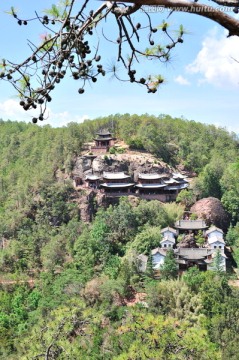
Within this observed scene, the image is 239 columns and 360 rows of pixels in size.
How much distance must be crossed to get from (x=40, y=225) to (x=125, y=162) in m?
6.37

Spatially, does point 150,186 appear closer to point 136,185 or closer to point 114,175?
point 136,185

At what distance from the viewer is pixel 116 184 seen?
2261 centimetres

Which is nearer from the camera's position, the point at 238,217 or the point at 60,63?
the point at 60,63

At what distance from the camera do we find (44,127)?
37.5 meters

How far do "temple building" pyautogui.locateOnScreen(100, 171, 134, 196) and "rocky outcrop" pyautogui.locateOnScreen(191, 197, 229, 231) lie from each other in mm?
3879

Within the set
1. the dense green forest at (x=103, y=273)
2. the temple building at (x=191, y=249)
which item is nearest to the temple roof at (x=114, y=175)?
the dense green forest at (x=103, y=273)

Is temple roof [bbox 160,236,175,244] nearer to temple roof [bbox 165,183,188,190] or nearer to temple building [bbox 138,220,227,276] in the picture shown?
temple building [bbox 138,220,227,276]

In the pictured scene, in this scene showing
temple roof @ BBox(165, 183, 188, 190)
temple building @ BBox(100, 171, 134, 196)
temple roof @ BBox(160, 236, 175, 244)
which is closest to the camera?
temple roof @ BBox(160, 236, 175, 244)

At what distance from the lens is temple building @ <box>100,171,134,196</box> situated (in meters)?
22.3

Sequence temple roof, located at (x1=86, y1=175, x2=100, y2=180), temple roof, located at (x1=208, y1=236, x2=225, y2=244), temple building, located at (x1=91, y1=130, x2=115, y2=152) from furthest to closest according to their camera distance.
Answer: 1. temple building, located at (x1=91, y1=130, x2=115, y2=152)
2. temple roof, located at (x1=86, y1=175, x2=100, y2=180)
3. temple roof, located at (x1=208, y1=236, x2=225, y2=244)

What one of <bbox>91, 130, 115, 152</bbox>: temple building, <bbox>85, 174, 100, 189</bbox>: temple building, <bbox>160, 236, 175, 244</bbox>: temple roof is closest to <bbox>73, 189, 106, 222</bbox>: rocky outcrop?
<bbox>85, 174, 100, 189</bbox>: temple building

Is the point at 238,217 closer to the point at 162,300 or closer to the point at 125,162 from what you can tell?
the point at 125,162

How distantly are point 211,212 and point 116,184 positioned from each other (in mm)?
5491

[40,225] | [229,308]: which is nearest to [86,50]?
[229,308]
